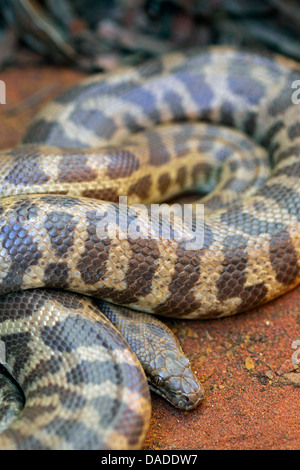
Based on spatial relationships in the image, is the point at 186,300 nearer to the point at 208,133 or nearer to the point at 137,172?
the point at 137,172

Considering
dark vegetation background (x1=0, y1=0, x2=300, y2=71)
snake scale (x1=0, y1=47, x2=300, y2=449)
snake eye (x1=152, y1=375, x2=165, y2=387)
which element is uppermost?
dark vegetation background (x1=0, y1=0, x2=300, y2=71)

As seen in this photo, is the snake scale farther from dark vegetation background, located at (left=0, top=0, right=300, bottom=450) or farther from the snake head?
dark vegetation background, located at (left=0, top=0, right=300, bottom=450)

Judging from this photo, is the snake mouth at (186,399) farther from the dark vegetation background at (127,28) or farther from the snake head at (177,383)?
the dark vegetation background at (127,28)

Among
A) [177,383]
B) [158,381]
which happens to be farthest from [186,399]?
[158,381]

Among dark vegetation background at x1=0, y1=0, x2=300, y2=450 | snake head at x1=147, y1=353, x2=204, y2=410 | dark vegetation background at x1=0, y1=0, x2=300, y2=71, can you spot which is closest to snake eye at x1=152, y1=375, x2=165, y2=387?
snake head at x1=147, y1=353, x2=204, y2=410

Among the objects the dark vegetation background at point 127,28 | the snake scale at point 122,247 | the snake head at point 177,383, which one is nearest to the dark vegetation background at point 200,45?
the dark vegetation background at point 127,28

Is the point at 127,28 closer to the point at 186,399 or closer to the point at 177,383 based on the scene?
the point at 177,383

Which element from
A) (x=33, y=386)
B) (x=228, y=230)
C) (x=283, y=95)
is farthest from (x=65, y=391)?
(x=283, y=95)
